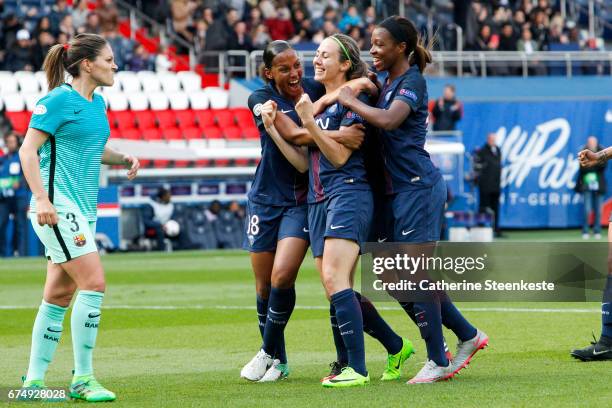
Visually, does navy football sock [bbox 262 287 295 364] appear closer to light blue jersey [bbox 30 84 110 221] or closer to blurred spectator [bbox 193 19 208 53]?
light blue jersey [bbox 30 84 110 221]

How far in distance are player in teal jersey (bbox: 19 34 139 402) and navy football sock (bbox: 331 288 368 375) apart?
142 centimetres

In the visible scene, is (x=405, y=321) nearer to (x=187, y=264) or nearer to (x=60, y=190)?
(x=60, y=190)

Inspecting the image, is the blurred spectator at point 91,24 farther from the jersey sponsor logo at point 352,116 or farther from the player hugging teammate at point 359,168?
the jersey sponsor logo at point 352,116

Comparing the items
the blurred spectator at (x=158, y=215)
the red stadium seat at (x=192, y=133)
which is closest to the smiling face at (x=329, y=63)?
the blurred spectator at (x=158, y=215)

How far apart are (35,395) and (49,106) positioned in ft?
5.31

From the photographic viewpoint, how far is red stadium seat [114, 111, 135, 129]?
89.6ft

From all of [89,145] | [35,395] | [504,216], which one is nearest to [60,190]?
[89,145]

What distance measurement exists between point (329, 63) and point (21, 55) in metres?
20.5

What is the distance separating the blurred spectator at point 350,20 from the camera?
103 ft

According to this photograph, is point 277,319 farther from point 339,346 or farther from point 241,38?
point 241,38

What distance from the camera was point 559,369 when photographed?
8539 mm

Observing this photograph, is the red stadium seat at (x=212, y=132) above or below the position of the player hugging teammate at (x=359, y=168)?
below

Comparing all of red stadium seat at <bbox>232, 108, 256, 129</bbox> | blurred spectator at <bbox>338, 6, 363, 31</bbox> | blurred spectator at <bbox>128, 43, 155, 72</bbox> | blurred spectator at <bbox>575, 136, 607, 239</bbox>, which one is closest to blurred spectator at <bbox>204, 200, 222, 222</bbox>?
red stadium seat at <bbox>232, 108, 256, 129</bbox>

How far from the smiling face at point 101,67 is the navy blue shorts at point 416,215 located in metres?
1.86
